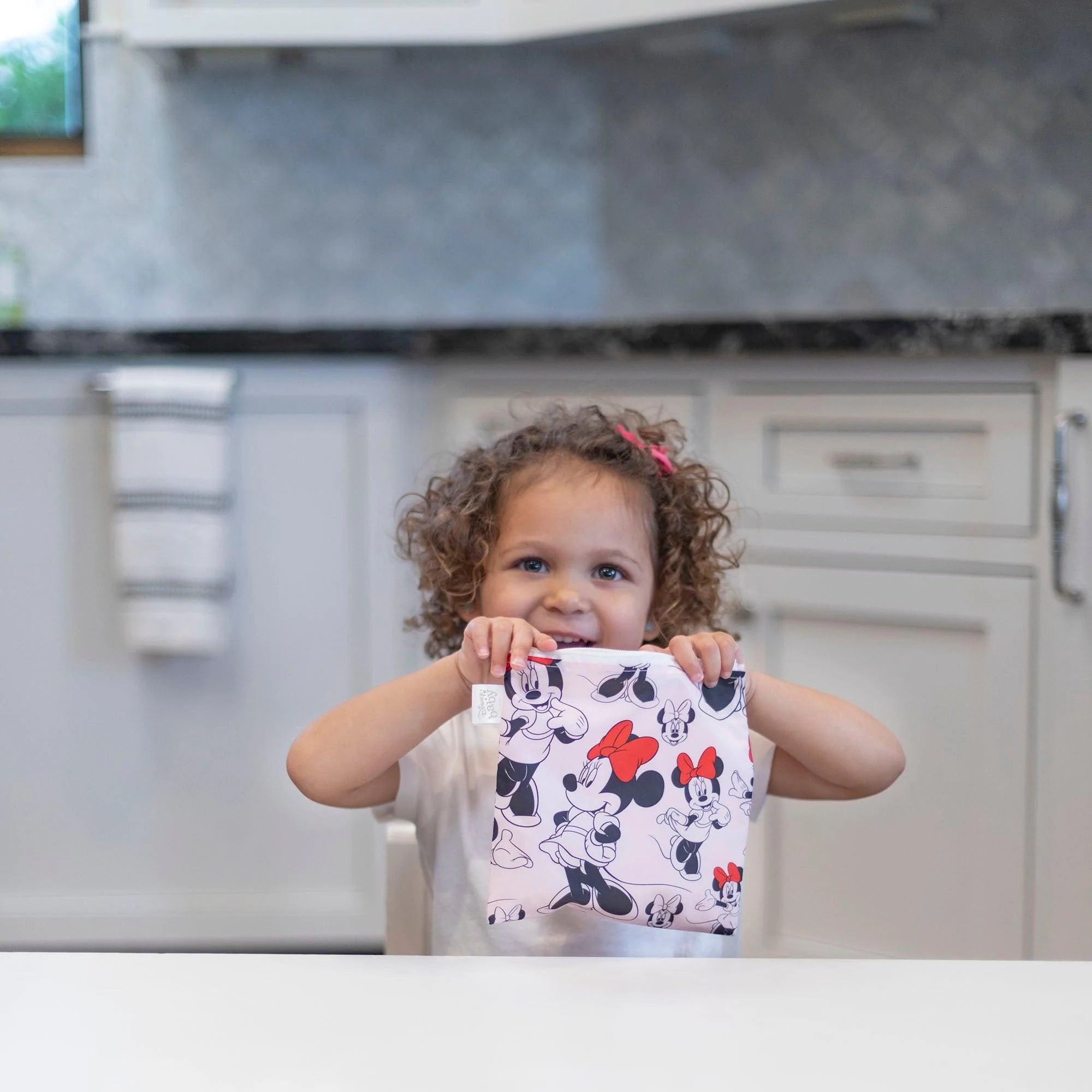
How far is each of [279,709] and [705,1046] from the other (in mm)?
1370

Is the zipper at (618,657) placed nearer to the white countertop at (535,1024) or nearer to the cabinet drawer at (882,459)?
the white countertop at (535,1024)

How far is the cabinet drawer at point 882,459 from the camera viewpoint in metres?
1.35

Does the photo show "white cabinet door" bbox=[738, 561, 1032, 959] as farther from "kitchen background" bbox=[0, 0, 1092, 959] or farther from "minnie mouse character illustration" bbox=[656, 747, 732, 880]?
"minnie mouse character illustration" bbox=[656, 747, 732, 880]

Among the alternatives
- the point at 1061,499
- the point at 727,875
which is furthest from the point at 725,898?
the point at 1061,499

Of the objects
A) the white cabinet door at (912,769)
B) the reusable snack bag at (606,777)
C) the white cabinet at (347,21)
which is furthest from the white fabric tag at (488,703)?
the white cabinet at (347,21)

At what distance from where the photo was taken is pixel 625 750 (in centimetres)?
52

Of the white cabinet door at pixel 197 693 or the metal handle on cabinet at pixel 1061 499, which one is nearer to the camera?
the metal handle on cabinet at pixel 1061 499

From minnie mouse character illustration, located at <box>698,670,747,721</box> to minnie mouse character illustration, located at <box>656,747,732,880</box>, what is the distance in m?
0.02

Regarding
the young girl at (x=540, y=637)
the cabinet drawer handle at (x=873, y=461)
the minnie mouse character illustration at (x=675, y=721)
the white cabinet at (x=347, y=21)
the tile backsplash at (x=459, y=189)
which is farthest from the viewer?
the tile backsplash at (x=459, y=189)

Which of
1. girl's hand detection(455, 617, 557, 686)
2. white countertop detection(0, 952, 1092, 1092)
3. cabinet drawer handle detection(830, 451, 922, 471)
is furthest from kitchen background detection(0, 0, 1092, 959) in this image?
white countertop detection(0, 952, 1092, 1092)

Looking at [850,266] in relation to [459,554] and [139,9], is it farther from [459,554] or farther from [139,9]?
[459,554]

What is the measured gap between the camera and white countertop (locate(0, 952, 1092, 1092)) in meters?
0.34

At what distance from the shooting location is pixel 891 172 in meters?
2.03

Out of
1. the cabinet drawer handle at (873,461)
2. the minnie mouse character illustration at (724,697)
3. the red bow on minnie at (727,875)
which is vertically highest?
the cabinet drawer handle at (873,461)
